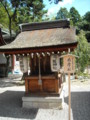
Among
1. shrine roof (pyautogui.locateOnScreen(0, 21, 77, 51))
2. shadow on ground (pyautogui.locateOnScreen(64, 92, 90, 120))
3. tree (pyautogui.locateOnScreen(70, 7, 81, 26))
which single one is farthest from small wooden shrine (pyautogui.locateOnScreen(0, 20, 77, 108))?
tree (pyautogui.locateOnScreen(70, 7, 81, 26))

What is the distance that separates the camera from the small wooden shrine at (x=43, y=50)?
5.33m

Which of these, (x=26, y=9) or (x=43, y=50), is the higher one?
(x=26, y=9)

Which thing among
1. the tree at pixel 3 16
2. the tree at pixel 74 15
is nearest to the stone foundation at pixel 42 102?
the tree at pixel 3 16

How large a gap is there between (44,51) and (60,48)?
0.63 meters

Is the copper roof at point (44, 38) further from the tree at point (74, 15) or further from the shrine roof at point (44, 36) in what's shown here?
the tree at point (74, 15)

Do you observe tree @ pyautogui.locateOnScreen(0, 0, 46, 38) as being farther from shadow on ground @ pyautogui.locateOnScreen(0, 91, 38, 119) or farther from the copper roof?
shadow on ground @ pyautogui.locateOnScreen(0, 91, 38, 119)

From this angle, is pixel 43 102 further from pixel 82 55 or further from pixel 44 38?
pixel 82 55

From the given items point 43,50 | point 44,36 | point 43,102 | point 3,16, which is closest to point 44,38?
point 44,36

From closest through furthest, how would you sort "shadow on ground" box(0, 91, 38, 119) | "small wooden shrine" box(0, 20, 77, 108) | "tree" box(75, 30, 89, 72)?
"shadow on ground" box(0, 91, 38, 119) < "small wooden shrine" box(0, 20, 77, 108) < "tree" box(75, 30, 89, 72)

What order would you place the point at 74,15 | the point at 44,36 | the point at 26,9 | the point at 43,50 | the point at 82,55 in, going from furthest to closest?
the point at 74,15 < the point at 26,9 < the point at 82,55 < the point at 44,36 < the point at 43,50

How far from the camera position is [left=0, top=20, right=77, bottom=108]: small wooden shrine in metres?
5.33

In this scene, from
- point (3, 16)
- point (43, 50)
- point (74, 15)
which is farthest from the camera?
point (74, 15)

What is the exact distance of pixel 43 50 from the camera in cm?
536

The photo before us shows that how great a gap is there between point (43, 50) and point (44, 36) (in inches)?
42.8
